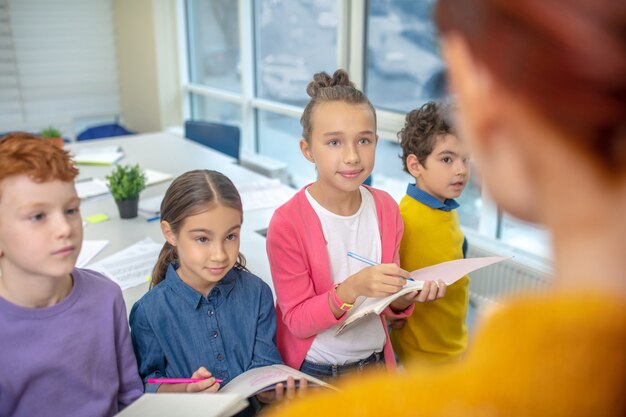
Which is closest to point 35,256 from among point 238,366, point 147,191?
point 238,366

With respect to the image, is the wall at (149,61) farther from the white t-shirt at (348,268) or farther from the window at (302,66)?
the white t-shirt at (348,268)

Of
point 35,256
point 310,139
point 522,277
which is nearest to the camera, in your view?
point 35,256

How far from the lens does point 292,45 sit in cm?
426

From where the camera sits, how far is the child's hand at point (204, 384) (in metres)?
1.36

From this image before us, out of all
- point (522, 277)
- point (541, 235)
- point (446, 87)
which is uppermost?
point (446, 87)

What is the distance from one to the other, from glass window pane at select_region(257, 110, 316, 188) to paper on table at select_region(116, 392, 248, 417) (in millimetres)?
3301

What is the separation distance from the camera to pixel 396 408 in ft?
1.34

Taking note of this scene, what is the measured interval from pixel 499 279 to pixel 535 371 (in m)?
2.56

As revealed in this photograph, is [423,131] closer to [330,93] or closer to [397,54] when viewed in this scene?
[330,93]

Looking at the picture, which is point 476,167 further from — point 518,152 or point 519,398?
point 519,398

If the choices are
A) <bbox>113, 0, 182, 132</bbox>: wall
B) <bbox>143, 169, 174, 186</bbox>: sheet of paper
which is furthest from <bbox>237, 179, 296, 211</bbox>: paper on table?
<bbox>113, 0, 182, 132</bbox>: wall

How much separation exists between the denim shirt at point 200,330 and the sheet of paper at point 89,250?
2.15ft

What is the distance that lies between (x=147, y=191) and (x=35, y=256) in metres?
1.68

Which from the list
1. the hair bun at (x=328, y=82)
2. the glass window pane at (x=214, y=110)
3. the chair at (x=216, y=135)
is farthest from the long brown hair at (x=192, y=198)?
the glass window pane at (x=214, y=110)
